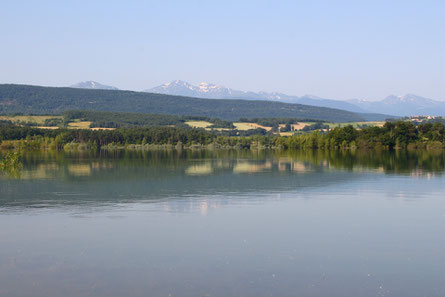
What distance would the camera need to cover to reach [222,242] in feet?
72.8

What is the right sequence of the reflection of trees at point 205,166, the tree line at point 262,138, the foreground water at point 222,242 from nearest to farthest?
the foreground water at point 222,242 < the reflection of trees at point 205,166 < the tree line at point 262,138

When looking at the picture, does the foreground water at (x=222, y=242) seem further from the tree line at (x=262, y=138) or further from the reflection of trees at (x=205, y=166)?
the tree line at (x=262, y=138)

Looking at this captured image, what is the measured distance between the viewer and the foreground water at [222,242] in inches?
646

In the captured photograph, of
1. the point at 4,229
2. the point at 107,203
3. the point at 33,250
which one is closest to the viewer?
the point at 33,250

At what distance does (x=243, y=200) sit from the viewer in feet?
116

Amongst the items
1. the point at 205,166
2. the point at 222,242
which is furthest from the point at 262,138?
the point at 222,242

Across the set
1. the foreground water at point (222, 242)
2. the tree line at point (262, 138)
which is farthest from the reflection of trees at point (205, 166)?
the tree line at point (262, 138)

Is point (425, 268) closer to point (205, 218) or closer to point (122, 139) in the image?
point (205, 218)

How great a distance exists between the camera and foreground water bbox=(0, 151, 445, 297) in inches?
646

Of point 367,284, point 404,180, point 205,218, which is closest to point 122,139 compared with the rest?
point 404,180

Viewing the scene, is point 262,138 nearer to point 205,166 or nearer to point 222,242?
point 205,166

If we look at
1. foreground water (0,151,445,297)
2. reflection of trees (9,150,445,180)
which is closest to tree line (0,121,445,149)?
reflection of trees (9,150,445,180)

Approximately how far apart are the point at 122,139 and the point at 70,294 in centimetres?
18474

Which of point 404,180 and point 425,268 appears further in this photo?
point 404,180
